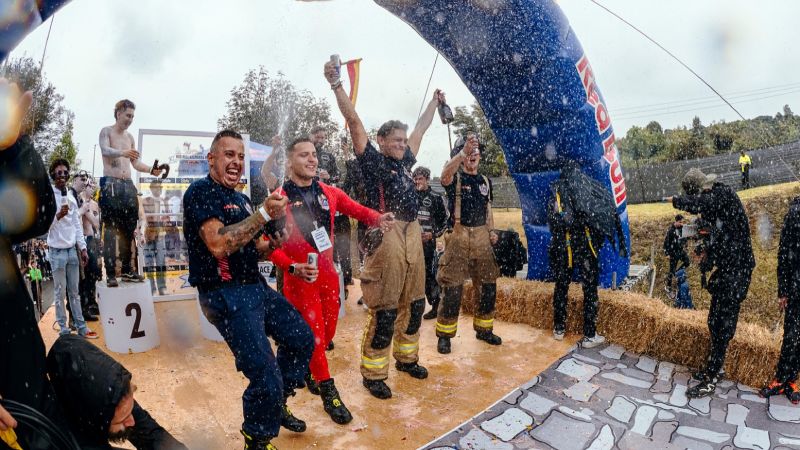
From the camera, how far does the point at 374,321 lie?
390 cm

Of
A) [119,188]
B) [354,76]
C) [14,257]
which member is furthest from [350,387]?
[354,76]

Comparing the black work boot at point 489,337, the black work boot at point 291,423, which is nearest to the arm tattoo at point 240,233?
the black work boot at point 291,423

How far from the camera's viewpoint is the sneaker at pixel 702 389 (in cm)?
416

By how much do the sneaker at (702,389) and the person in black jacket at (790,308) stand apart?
0.38 metres

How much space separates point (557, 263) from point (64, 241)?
4.83m

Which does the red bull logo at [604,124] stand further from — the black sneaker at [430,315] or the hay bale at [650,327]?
the black sneaker at [430,315]

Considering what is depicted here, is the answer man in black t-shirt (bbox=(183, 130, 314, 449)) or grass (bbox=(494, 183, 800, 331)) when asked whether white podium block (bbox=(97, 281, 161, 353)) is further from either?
grass (bbox=(494, 183, 800, 331))

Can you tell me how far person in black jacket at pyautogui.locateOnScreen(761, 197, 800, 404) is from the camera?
160 inches

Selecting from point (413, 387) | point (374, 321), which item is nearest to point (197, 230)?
point (374, 321)

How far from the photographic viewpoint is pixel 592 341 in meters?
5.09

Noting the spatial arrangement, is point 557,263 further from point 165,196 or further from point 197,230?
point 165,196

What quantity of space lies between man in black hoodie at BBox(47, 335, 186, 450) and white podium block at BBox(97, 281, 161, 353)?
3305mm

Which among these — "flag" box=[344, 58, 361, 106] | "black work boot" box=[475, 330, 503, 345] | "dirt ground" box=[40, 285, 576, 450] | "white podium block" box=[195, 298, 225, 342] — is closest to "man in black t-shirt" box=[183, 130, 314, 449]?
"dirt ground" box=[40, 285, 576, 450]

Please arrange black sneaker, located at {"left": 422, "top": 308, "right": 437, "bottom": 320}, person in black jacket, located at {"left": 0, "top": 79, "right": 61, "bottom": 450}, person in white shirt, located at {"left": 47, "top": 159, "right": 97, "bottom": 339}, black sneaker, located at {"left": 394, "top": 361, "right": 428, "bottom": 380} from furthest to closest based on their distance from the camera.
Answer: black sneaker, located at {"left": 422, "top": 308, "right": 437, "bottom": 320} → person in white shirt, located at {"left": 47, "top": 159, "right": 97, "bottom": 339} → black sneaker, located at {"left": 394, "top": 361, "right": 428, "bottom": 380} → person in black jacket, located at {"left": 0, "top": 79, "right": 61, "bottom": 450}
